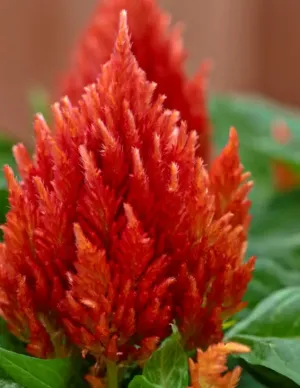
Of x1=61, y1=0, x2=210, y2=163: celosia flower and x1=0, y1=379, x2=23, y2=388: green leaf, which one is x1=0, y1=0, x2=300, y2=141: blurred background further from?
x1=0, y1=379, x2=23, y2=388: green leaf

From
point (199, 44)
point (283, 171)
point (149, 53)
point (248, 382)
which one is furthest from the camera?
point (199, 44)

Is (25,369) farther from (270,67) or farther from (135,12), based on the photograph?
(270,67)

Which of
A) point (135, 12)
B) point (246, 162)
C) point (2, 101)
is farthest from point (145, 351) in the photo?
point (2, 101)

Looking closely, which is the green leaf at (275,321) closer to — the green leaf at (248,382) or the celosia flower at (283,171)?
the green leaf at (248,382)

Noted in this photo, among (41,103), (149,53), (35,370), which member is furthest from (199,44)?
(35,370)

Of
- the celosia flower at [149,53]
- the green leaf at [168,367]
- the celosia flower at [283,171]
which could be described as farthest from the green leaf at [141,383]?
the celosia flower at [283,171]

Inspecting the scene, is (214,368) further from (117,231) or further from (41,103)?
(41,103)

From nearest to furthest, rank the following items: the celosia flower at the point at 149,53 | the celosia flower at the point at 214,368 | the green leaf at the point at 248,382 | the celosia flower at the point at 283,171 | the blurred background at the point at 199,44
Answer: the celosia flower at the point at 214,368
the green leaf at the point at 248,382
the celosia flower at the point at 149,53
the celosia flower at the point at 283,171
the blurred background at the point at 199,44
